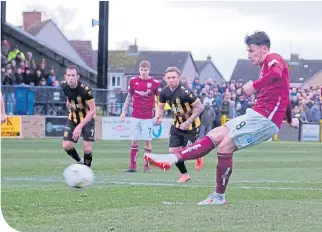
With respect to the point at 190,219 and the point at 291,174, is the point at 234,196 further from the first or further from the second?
the point at 291,174

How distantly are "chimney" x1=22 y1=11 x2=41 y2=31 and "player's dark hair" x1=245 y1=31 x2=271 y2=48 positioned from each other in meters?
68.5

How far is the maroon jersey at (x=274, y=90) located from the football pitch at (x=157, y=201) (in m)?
1.12

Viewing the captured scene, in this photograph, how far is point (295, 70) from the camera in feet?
284

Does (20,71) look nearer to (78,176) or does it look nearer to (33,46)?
(33,46)

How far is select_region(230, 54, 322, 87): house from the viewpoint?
8244cm

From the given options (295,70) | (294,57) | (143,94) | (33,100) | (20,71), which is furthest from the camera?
(294,57)

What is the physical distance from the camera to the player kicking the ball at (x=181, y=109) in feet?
47.8

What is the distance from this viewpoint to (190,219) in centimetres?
870

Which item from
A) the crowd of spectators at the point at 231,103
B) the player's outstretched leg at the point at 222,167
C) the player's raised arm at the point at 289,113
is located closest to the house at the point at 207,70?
the crowd of spectators at the point at 231,103

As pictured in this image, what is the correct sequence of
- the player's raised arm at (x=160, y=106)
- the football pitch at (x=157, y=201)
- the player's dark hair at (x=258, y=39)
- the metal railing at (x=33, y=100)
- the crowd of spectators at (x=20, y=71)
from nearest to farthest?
the football pitch at (x=157, y=201) < the player's dark hair at (x=258, y=39) < the player's raised arm at (x=160, y=106) < the metal railing at (x=33, y=100) < the crowd of spectators at (x=20, y=71)

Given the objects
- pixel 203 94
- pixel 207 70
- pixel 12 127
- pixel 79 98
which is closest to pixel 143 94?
pixel 79 98

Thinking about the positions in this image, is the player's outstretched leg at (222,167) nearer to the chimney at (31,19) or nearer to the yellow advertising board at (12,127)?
the yellow advertising board at (12,127)

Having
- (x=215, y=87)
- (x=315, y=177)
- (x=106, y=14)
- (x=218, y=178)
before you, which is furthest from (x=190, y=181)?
(x=215, y=87)

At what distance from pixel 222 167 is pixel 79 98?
5.68 meters
